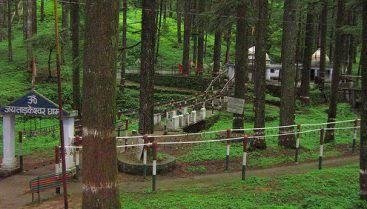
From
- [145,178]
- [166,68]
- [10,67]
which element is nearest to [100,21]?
[145,178]

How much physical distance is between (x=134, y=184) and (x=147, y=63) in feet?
12.4

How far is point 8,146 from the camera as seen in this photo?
15.0m

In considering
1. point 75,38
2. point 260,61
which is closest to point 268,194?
point 260,61

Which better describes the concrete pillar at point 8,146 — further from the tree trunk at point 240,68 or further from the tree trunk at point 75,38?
the tree trunk at point 240,68

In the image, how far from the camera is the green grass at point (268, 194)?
10836 mm

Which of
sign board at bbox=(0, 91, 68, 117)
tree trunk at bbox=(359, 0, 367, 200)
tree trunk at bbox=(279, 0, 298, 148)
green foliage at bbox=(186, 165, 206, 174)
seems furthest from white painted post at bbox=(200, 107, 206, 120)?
tree trunk at bbox=(359, 0, 367, 200)

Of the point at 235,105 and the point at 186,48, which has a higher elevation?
the point at 186,48

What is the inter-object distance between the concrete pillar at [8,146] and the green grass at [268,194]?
4982 mm

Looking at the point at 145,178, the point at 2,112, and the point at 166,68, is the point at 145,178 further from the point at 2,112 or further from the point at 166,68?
the point at 166,68

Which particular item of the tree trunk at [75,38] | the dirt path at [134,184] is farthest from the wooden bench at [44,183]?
the tree trunk at [75,38]

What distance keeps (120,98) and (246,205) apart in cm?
2530

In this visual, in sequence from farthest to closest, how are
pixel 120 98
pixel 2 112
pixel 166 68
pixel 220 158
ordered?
pixel 166 68
pixel 120 98
pixel 220 158
pixel 2 112

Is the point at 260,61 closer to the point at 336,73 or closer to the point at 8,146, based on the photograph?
the point at 336,73

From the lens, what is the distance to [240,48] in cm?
2005
